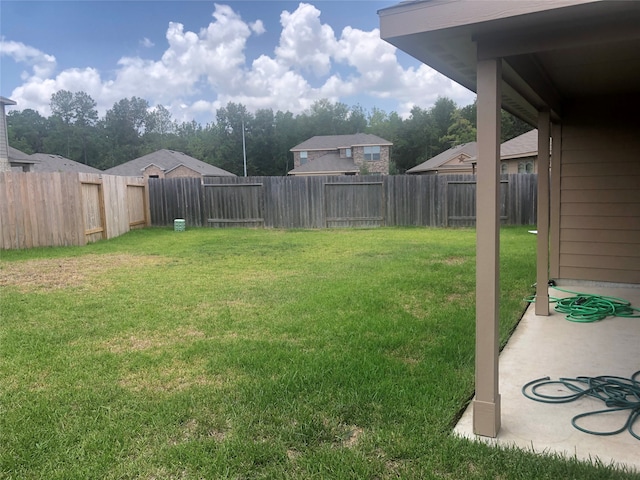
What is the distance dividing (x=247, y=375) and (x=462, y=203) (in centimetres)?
1207

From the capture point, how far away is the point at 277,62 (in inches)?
2082

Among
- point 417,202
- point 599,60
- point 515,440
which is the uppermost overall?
point 599,60

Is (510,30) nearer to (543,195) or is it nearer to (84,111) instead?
(543,195)

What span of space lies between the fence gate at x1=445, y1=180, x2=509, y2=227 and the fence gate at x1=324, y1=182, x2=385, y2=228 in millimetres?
2000

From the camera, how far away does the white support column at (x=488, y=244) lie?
248 centimetres

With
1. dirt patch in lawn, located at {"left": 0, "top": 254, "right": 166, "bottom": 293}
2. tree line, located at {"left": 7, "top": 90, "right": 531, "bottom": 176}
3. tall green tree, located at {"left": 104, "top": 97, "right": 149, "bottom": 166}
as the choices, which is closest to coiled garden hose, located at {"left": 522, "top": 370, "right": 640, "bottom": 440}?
dirt patch in lawn, located at {"left": 0, "top": 254, "right": 166, "bottom": 293}

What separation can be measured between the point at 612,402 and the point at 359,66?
50722 millimetres

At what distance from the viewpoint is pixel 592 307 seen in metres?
5.04

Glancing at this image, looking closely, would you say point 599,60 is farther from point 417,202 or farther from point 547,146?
point 417,202

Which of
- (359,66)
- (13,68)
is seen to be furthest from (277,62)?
(13,68)

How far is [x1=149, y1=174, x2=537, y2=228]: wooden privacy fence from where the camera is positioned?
46.5 feet

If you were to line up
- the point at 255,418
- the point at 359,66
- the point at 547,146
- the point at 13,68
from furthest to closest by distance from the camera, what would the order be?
the point at 359,66, the point at 13,68, the point at 547,146, the point at 255,418

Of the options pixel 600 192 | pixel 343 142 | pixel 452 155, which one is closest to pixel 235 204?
pixel 600 192

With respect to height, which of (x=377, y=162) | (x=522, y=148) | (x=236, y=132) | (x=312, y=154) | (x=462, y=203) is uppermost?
(x=236, y=132)
